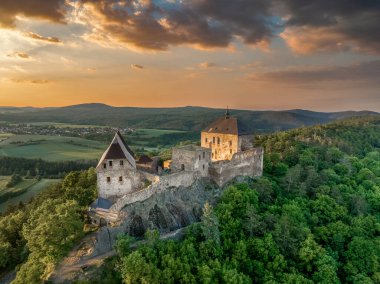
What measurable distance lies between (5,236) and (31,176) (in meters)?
55.4

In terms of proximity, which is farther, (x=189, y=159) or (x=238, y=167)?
(x=238, y=167)

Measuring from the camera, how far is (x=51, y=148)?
122625 mm

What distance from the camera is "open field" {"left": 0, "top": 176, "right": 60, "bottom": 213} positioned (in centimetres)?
7584

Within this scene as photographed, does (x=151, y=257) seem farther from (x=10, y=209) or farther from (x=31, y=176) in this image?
(x=31, y=176)

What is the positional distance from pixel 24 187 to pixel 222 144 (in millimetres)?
58693

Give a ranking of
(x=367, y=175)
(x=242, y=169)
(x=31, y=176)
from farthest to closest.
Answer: (x=31, y=176)
(x=367, y=175)
(x=242, y=169)

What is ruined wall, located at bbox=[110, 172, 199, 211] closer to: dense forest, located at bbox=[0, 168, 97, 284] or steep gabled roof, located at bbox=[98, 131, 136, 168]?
steep gabled roof, located at bbox=[98, 131, 136, 168]

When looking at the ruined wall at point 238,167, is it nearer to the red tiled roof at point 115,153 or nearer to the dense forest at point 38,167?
the red tiled roof at point 115,153

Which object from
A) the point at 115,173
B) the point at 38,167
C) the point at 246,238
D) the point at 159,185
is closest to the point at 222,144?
the point at 159,185

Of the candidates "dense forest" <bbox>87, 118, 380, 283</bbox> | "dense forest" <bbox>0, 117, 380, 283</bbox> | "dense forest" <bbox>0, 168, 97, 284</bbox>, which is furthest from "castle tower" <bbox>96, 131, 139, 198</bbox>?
"dense forest" <bbox>87, 118, 380, 283</bbox>

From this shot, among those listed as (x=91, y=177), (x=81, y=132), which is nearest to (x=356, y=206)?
(x=91, y=177)

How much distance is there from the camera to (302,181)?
60.7 meters

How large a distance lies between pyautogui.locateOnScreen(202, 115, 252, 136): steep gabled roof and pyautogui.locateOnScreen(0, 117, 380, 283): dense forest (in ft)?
29.5

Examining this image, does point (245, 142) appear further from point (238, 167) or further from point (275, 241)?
point (275, 241)
